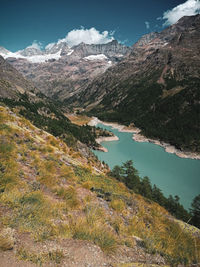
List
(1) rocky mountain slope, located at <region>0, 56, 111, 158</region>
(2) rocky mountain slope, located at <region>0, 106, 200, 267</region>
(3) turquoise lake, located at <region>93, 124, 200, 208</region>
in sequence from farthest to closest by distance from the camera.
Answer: (3) turquoise lake, located at <region>93, 124, 200, 208</region> < (1) rocky mountain slope, located at <region>0, 56, 111, 158</region> < (2) rocky mountain slope, located at <region>0, 106, 200, 267</region>

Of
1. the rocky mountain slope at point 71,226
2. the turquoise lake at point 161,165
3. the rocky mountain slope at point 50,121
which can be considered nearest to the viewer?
the rocky mountain slope at point 71,226

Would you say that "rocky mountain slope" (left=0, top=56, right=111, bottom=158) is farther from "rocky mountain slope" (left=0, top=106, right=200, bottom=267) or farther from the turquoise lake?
"rocky mountain slope" (left=0, top=106, right=200, bottom=267)

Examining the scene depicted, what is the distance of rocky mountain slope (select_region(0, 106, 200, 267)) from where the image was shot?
3367 mm

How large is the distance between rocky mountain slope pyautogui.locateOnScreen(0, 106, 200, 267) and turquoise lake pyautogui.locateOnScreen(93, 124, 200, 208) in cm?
4260

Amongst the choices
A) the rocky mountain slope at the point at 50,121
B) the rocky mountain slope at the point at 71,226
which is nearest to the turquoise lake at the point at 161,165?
the rocky mountain slope at the point at 50,121

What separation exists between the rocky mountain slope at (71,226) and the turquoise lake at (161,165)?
42.6m

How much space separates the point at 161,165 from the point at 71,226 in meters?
67.8

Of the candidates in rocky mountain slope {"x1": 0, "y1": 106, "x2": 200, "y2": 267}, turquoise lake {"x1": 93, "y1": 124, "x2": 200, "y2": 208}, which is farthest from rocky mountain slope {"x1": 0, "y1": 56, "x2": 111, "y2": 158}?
rocky mountain slope {"x1": 0, "y1": 106, "x2": 200, "y2": 267}

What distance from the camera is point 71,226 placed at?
429 cm

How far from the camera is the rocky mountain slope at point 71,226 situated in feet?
11.0

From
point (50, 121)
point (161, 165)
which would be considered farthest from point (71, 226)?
point (50, 121)

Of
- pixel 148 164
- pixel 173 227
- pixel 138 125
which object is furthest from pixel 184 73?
pixel 173 227

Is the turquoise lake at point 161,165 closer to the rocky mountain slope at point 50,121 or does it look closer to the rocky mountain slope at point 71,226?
the rocky mountain slope at point 50,121

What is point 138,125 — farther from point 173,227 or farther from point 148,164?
point 173,227
